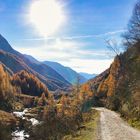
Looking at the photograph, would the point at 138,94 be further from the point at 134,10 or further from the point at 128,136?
the point at 134,10

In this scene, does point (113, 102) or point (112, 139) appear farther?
point (113, 102)

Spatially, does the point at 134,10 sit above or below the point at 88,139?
above

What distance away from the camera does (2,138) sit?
6881 cm

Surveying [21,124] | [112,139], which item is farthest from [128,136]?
[21,124]

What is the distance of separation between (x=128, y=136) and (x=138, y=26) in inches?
1488

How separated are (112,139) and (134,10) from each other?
137 feet

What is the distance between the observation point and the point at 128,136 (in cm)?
4022

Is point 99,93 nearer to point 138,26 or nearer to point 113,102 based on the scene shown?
point 113,102

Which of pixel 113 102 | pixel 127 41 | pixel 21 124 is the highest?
pixel 127 41

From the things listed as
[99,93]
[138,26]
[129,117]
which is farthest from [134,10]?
[99,93]

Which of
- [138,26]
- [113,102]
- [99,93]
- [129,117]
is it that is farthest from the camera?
[99,93]

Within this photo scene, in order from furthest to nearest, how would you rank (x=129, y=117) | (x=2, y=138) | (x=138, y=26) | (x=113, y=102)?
(x=113, y=102) < (x=138, y=26) < (x=2, y=138) < (x=129, y=117)

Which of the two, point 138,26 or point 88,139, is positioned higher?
A: point 138,26

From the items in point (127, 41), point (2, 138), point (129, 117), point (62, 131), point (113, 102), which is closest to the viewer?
point (62, 131)
